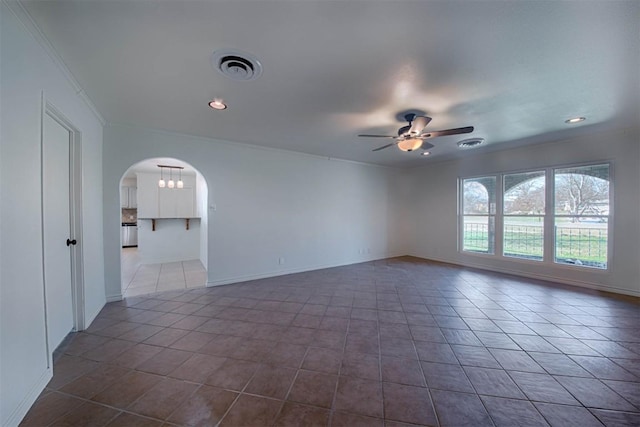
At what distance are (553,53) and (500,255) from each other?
4401 millimetres

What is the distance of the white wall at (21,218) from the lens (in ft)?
4.48

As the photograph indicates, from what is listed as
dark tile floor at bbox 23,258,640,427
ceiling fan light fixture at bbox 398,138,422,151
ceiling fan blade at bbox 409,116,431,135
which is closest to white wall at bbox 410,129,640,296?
dark tile floor at bbox 23,258,640,427

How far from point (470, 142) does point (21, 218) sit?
536 centimetres

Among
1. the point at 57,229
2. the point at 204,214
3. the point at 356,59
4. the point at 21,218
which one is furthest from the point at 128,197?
the point at 356,59

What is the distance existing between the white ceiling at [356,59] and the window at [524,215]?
1.60m

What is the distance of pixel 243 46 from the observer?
1.80 metres

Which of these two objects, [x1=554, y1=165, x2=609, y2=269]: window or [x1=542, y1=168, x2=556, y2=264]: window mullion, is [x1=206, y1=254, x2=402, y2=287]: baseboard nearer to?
[x1=542, y1=168, x2=556, y2=264]: window mullion

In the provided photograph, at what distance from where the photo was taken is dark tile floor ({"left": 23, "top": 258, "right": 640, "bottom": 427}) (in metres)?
1.57

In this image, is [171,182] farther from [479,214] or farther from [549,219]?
[549,219]

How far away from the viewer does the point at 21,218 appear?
4.99 ft

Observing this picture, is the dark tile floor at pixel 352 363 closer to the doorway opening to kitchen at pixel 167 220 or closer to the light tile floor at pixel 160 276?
the light tile floor at pixel 160 276

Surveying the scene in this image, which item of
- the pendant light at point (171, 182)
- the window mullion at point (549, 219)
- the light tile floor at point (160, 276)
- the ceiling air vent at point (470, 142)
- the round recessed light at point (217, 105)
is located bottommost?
the light tile floor at point (160, 276)

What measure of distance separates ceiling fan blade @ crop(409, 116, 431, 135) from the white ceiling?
0.65ft

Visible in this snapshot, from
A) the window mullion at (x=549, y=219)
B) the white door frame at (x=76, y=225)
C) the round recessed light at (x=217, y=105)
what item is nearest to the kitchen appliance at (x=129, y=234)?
the white door frame at (x=76, y=225)
